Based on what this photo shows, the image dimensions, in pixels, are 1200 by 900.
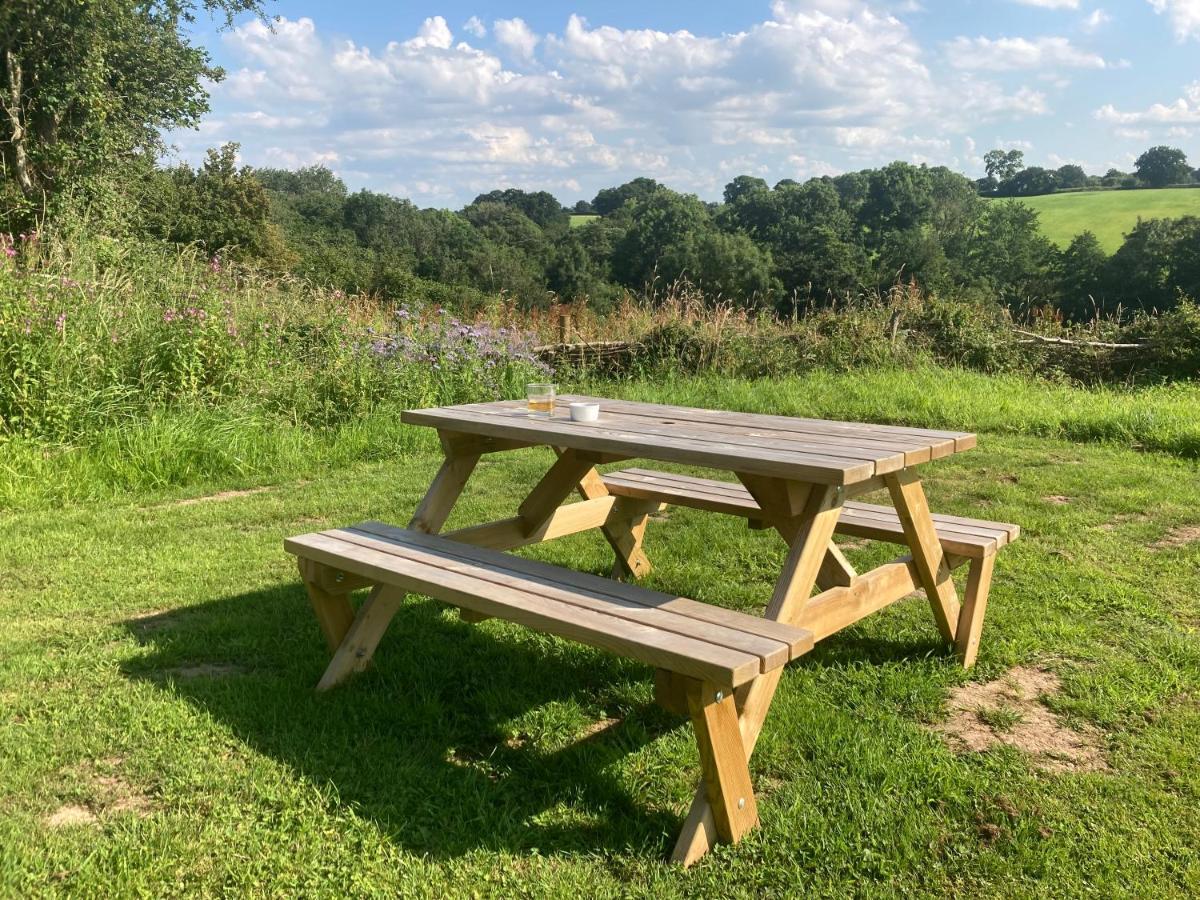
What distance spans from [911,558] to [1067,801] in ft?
2.91

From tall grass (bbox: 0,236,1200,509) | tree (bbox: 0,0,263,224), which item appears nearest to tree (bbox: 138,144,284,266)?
tree (bbox: 0,0,263,224)

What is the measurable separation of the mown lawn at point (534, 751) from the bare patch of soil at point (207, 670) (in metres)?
0.02

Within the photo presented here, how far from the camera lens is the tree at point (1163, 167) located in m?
58.7

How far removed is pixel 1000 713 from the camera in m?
2.54

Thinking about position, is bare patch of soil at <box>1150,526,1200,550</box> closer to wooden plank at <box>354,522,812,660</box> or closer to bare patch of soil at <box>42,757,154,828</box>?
wooden plank at <box>354,522,812,660</box>

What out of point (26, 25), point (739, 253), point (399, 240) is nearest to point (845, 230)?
point (739, 253)

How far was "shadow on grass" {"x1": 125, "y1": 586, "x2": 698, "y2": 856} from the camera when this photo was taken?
6.75 feet

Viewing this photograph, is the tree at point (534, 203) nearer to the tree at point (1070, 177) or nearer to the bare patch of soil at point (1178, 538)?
the tree at point (1070, 177)

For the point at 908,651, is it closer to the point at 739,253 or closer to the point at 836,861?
the point at 836,861

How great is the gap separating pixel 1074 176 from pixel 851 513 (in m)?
73.7

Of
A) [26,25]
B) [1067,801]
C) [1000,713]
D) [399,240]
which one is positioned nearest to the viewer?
[1067,801]

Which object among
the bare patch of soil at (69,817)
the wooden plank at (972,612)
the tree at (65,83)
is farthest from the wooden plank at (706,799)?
the tree at (65,83)

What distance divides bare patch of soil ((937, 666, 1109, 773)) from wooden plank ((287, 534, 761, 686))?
0.99 m

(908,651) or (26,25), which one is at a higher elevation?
(26,25)
